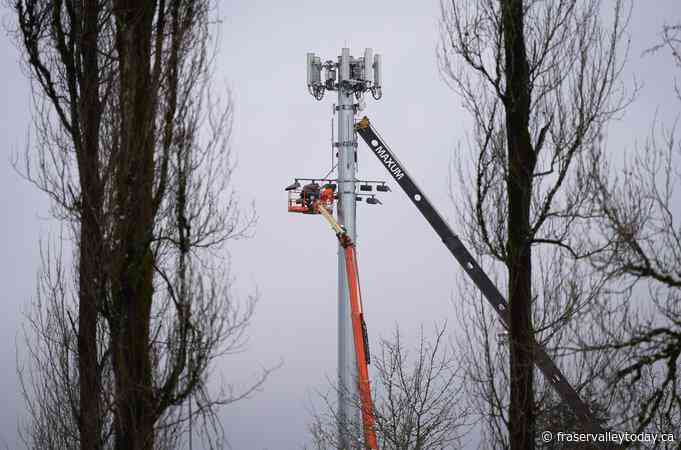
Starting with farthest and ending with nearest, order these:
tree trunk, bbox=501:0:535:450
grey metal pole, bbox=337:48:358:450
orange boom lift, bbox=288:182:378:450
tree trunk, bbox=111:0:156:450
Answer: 1. grey metal pole, bbox=337:48:358:450
2. orange boom lift, bbox=288:182:378:450
3. tree trunk, bbox=501:0:535:450
4. tree trunk, bbox=111:0:156:450

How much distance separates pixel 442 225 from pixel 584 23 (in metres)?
10.7

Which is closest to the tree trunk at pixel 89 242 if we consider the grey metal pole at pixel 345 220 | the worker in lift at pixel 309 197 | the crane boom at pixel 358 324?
the crane boom at pixel 358 324

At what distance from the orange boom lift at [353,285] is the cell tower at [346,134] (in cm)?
75

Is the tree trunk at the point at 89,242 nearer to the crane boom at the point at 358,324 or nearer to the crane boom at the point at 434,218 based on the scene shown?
the crane boom at the point at 434,218

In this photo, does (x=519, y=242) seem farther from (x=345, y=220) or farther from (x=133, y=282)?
(x=345, y=220)

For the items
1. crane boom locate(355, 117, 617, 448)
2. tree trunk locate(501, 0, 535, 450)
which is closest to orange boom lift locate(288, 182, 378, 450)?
crane boom locate(355, 117, 617, 448)

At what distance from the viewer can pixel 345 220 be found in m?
19.6

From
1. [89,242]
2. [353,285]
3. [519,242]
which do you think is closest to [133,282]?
[89,242]

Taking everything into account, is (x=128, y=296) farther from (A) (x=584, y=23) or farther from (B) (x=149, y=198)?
(A) (x=584, y=23)

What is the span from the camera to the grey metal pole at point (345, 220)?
733 inches

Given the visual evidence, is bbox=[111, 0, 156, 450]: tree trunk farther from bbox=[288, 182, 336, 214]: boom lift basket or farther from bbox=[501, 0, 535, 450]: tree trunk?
bbox=[288, 182, 336, 214]: boom lift basket

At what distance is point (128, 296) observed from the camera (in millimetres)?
7980

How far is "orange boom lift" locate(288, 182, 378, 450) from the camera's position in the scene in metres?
16.3

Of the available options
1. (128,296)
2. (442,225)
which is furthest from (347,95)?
(128,296)
